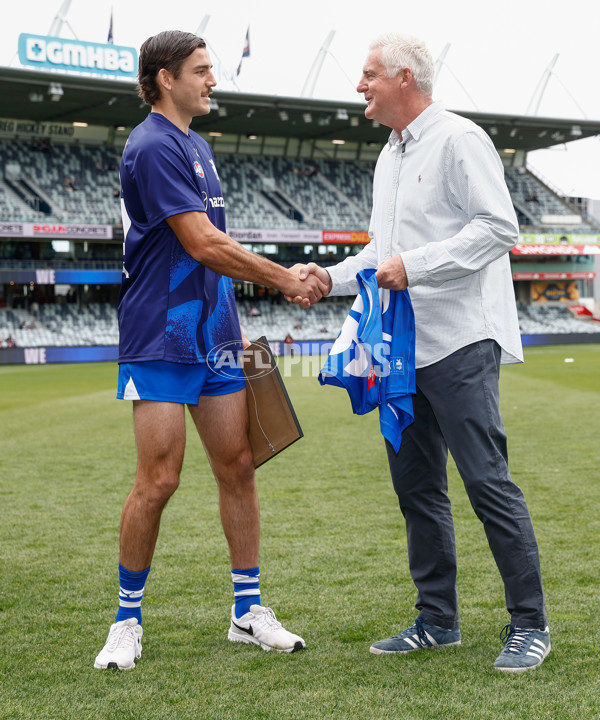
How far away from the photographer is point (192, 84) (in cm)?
323

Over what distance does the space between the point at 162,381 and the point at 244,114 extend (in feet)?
128

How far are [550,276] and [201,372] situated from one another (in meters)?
50.0

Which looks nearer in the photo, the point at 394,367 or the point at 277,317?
the point at 394,367

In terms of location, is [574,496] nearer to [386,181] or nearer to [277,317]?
[386,181]

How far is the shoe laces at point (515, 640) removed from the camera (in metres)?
2.91

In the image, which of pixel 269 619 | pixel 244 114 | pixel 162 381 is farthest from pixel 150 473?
pixel 244 114

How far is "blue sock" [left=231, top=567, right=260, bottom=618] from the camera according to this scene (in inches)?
133

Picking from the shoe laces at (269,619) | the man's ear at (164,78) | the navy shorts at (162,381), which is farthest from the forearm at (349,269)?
the shoe laces at (269,619)

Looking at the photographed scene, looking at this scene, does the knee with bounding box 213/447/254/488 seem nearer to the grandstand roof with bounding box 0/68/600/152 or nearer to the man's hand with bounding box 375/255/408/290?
the man's hand with bounding box 375/255/408/290

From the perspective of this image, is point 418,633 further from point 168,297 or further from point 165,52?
point 165,52

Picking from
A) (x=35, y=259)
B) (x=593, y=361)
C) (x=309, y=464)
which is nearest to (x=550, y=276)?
(x=593, y=361)

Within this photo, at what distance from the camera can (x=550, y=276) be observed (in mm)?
50625

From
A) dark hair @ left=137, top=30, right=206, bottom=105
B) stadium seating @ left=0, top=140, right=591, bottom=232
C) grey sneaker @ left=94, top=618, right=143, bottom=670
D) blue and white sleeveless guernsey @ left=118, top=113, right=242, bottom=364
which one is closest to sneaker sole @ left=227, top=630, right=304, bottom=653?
grey sneaker @ left=94, top=618, right=143, bottom=670

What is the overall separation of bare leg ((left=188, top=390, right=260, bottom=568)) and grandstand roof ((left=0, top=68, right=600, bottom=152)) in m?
33.4
